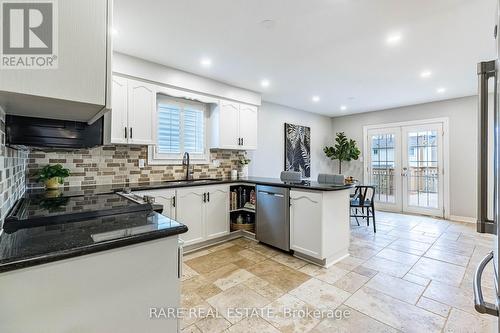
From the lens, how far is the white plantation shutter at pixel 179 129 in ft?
11.6

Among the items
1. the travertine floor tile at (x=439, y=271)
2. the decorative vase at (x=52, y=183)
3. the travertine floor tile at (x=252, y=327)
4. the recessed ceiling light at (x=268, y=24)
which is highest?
the recessed ceiling light at (x=268, y=24)

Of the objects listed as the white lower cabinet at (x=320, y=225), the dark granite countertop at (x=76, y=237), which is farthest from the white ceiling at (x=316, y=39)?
the dark granite countertop at (x=76, y=237)

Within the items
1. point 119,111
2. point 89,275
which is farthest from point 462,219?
point 119,111

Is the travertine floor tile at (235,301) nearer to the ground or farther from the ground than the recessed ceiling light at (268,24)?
nearer to the ground

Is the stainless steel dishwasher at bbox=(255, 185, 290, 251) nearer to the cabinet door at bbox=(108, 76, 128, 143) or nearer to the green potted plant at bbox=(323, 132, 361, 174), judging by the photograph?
the cabinet door at bbox=(108, 76, 128, 143)

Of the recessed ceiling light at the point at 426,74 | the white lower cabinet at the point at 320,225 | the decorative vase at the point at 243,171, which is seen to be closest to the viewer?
the white lower cabinet at the point at 320,225

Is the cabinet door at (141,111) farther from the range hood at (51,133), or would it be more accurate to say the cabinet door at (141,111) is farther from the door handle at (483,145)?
the door handle at (483,145)

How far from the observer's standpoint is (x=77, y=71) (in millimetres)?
823

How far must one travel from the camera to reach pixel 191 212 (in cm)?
314

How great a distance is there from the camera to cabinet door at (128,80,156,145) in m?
2.98

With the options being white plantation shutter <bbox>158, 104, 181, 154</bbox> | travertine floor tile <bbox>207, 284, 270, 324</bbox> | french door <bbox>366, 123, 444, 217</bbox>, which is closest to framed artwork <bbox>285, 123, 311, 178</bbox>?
french door <bbox>366, 123, 444, 217</bbox>

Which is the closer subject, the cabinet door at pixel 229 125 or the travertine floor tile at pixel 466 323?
the travertine floor tile at pixel 466 323

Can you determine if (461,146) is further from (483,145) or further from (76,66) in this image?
(76,66)

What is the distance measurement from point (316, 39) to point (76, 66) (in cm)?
245
